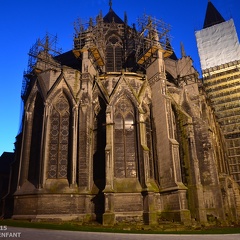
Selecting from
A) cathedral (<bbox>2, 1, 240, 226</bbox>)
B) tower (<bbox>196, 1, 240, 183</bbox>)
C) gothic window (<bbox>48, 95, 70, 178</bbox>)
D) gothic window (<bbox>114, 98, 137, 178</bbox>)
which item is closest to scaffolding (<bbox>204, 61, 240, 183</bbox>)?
tower (<bbox>196, 1, 240, 183</bbox>)

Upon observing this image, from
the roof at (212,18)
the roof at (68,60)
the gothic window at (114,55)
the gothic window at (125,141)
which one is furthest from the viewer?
the roof at (212,18)

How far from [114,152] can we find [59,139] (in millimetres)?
3662

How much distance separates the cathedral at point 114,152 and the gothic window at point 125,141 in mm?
64

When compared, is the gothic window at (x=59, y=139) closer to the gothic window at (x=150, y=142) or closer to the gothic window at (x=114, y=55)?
the gothic window at (x=150, y=142)

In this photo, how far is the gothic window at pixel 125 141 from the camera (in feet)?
51.2

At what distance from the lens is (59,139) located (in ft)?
52.2

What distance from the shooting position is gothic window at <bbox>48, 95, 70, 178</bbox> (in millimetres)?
15281

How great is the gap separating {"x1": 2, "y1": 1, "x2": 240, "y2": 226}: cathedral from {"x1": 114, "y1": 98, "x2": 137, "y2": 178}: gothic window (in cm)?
6

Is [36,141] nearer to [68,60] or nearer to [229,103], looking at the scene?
[68,60]

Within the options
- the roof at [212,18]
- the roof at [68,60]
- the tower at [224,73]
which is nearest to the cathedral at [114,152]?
the roof at [68,60]

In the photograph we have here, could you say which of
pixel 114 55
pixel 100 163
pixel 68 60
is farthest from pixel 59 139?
pixel 114 55

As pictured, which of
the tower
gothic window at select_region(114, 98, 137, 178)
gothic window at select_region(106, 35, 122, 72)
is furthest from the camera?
the tower

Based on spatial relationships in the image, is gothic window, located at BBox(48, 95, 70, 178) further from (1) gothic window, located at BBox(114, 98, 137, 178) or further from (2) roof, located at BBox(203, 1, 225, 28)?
(2) roof, located at BBox(203, 1, 225, 28)

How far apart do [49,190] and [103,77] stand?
8941 millimetres
